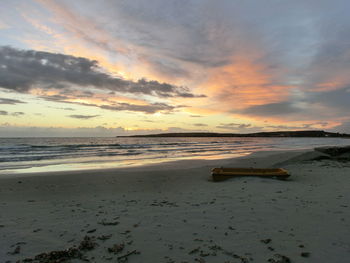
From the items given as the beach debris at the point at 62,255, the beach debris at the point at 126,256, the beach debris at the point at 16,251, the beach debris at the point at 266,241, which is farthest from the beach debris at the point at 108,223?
the beach debris at the point at 266,241

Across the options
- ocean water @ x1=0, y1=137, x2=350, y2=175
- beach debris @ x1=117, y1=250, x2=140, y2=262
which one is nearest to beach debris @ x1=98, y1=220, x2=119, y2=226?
beach debris @ x1=117, y1=250, x2=140, y2=262

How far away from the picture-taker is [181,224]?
5.01m

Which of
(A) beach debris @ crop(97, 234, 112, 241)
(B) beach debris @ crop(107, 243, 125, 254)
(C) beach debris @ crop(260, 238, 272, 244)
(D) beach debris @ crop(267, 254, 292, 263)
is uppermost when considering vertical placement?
(C) beach debris @ crop(260, 238, 272, 244)

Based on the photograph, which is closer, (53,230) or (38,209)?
(53,230)

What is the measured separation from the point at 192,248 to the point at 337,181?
778 centimetres

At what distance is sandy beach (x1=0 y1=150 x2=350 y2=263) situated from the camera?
3.80 meters

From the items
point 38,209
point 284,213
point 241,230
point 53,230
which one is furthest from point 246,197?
point 38,209

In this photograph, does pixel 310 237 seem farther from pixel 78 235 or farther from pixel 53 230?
pixel 53 230

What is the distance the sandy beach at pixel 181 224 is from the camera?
380 centimetres

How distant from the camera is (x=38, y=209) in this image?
6.30 metres

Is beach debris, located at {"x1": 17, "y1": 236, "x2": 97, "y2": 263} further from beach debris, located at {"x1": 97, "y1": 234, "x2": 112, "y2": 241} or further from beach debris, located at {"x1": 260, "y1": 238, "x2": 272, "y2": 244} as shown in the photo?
beach debris, located at {"x1": 260, "y1": 238, "x2": 272, "y2": 244}

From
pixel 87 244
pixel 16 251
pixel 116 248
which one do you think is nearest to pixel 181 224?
pixel 116 248

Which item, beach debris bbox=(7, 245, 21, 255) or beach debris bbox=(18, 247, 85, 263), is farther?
beach debris bbox=(7, 245, 21, 255)

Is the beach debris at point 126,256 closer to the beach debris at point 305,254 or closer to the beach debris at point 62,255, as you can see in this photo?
the beach debris at point 62,255
